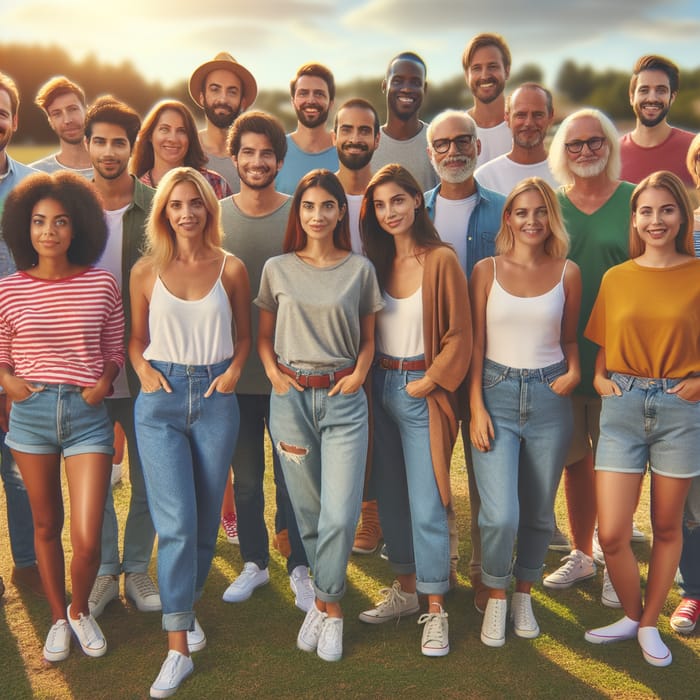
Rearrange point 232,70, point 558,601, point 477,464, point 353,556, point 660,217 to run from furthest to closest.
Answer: point 232,70 → point 353,556 → point 558,601 → point 477,464 → point 660,217

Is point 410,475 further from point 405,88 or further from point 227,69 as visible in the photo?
point 227,69

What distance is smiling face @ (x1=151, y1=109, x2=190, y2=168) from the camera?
5223 mm

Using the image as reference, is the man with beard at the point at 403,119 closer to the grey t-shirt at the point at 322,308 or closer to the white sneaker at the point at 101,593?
the grey t-shirt at the point at 322,308

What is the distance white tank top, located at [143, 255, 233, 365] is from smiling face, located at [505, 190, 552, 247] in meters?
1.59

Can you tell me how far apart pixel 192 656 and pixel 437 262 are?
2.40 m

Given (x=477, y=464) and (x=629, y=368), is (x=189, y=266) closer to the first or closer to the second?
(x=477, y=464)

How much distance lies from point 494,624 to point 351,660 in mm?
782

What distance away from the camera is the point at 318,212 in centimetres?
428

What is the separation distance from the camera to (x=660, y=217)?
4234 millimetres

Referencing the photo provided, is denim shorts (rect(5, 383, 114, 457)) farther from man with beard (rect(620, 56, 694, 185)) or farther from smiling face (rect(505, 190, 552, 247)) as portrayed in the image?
man with beard (rect(620, 56, 694, 185))

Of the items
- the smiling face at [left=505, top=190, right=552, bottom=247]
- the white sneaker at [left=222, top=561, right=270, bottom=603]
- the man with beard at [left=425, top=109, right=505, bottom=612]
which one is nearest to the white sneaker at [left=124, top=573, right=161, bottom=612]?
the white sneaker at [left=222, top=561, right=270, bottom=603]

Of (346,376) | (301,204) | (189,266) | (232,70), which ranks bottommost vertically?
(346,376)

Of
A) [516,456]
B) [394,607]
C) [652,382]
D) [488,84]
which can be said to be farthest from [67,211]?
[488,84]

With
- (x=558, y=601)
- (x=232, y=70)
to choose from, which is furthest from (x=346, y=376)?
(x=232, y=70)
